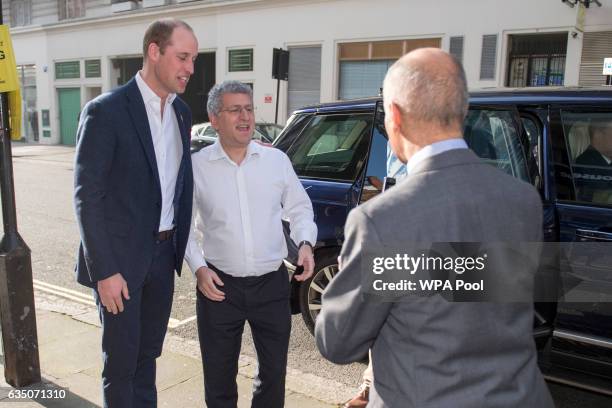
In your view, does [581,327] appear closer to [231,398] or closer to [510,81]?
[231,398]

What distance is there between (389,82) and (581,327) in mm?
2142

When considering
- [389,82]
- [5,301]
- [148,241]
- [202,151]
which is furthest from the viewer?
[5,301]

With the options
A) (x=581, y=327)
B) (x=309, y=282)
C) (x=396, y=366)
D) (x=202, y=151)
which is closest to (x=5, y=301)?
(x=202, y=151)

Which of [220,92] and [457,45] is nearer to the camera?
[220,92]

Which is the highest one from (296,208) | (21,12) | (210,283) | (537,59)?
(21,12)

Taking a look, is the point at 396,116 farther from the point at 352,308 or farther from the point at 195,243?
the point at 195,243

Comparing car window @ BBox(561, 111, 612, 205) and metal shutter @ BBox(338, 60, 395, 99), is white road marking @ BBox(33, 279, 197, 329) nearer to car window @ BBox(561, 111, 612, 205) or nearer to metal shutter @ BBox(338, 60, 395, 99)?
car window @ BBox(561, 111, 612, 205)

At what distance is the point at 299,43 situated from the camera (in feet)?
57.4

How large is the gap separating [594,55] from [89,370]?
1248cm

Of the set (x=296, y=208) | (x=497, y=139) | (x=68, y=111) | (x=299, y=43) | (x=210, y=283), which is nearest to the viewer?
(x=210, y=283)

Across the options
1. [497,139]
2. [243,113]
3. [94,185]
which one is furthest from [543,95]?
[94,185]

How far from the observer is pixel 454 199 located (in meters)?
1.25

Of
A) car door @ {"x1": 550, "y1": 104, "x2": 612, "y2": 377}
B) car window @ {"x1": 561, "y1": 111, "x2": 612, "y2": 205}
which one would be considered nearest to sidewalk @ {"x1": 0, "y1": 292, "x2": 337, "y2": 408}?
car door @ {"x1": 550, "y1": 104, "x2": 612, "y2": 377}

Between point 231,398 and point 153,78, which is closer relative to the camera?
point 153,78
